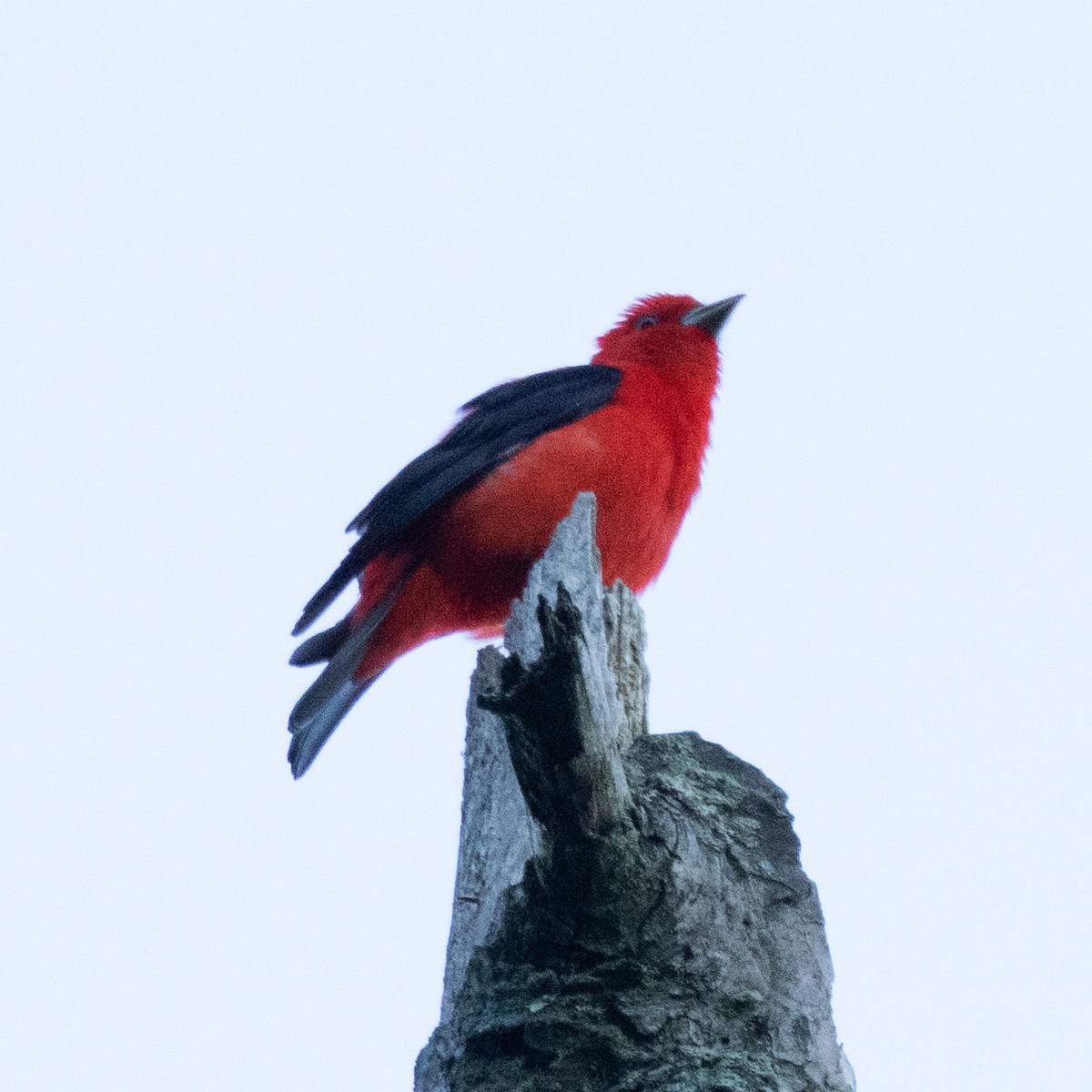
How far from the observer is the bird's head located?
619cm

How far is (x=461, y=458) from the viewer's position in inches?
209

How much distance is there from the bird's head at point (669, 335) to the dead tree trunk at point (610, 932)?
348cm

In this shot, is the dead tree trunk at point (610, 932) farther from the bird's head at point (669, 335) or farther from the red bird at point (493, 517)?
the bird's head at point (669, 335)

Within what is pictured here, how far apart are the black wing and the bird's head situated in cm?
56

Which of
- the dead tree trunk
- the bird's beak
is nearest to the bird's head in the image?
the bird's beak

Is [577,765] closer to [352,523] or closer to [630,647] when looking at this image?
[630,647]

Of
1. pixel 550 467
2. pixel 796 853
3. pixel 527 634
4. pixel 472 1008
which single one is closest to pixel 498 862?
pixel 472 1008

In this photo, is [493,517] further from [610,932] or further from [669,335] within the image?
[610,932]

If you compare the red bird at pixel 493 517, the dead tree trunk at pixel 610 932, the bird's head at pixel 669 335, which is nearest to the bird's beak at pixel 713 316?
the bird's head at pixel 669 335

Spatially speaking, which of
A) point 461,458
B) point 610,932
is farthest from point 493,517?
point 610,932

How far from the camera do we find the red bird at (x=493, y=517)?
5020 mm

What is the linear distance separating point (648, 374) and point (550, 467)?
3.29 feet

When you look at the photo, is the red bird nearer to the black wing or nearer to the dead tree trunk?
the black wing

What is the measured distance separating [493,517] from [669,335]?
66.1 inches
